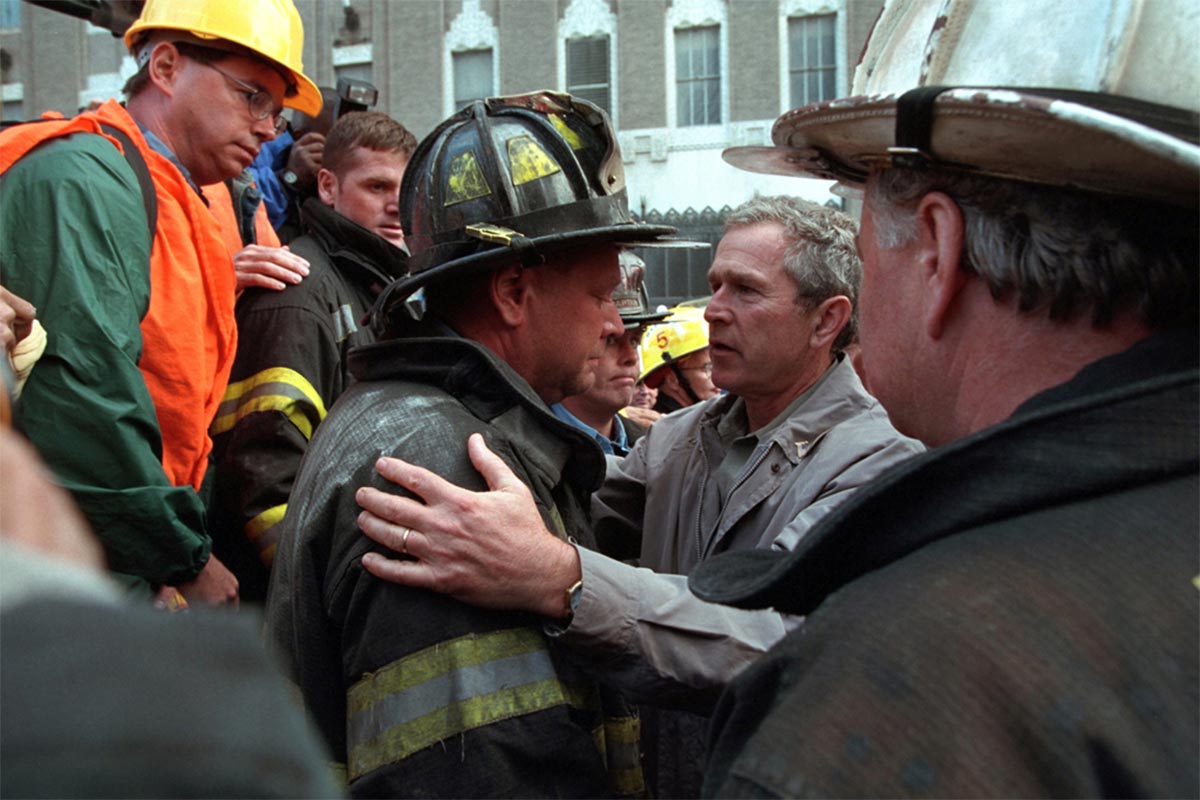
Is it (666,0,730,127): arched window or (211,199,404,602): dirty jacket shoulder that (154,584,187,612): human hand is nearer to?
(211,199,404,602): dirty jacket shoulder

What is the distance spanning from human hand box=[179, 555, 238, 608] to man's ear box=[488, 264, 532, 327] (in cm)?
131

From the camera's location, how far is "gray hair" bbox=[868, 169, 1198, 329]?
139cm

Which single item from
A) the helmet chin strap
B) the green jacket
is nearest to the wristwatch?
the green jacket

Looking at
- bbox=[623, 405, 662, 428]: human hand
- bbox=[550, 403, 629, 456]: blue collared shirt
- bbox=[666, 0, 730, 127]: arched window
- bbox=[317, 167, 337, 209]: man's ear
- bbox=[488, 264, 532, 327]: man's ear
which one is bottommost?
bbox=[623, 405, 662, 428]: human hand

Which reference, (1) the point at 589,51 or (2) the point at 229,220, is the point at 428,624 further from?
(1) the point at 589,51

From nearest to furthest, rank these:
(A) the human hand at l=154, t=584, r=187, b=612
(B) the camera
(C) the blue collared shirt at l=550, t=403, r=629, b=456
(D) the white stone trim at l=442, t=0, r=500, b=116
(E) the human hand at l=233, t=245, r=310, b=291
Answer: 1. (A) the human hand at l=154, t=584, r=187, b=612
2. (E) the human hand at l=233, t=245, r=310, b=291
3. (C) the blue collared shirt at l=550, t=403, r=629, b=456
4. (B) the camera
5. (D) the white stone trim at l=442, t=0, r=500, b=116

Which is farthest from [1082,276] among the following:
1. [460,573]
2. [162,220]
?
[162,220]

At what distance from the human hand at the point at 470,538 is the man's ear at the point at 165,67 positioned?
2288 millimetres

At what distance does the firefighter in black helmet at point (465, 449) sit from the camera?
1.91m

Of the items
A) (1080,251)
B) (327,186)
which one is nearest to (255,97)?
(327,186)

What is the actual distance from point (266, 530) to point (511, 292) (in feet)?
4.88

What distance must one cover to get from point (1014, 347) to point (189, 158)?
3.08 metres

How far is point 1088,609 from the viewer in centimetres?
112

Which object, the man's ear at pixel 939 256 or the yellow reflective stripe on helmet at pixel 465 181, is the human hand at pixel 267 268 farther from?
the man's ear at pixel 939 256
